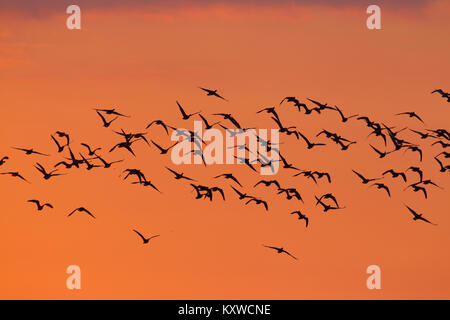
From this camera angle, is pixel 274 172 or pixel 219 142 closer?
pixel 219 142

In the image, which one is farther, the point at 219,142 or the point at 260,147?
the point at 219,142

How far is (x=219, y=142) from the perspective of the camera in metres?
82.8

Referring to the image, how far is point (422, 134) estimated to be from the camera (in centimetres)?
6169
